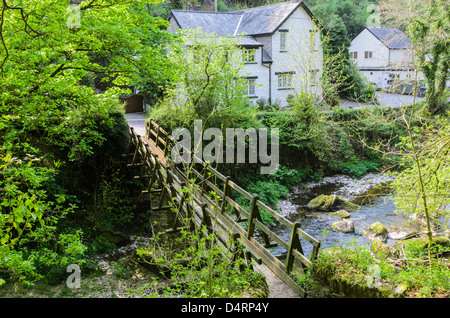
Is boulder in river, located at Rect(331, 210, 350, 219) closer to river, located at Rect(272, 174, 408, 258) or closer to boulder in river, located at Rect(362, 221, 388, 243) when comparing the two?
river, located at Rect(272, 174, 408, 258)

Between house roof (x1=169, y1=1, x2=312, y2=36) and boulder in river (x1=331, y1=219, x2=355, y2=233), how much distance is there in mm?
16128

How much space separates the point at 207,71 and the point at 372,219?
8.98m

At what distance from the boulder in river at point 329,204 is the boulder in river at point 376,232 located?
2649mm

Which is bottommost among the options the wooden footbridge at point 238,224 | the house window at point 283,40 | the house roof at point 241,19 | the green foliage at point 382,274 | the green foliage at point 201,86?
the green foliage at point 382,274

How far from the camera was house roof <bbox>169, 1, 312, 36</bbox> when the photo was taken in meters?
25.0

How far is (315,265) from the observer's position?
5.64 meters

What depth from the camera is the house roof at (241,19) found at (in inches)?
986

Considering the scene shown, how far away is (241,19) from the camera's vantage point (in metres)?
28.8

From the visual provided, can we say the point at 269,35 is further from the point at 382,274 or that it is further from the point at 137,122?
the point at 382,274

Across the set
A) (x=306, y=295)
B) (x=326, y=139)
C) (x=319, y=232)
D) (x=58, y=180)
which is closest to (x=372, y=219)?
(x=319, y=232)

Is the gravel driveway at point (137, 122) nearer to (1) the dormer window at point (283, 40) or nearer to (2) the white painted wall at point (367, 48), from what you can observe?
(1) the dormer window at point (283, 40)

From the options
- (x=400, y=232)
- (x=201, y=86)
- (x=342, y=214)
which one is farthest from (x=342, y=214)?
(x=201, y=86)

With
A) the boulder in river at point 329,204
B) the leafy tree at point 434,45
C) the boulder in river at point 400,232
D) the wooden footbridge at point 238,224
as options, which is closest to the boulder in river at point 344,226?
the boulder in river at point 400,232

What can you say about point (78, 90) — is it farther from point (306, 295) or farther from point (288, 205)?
point (288, 205)
